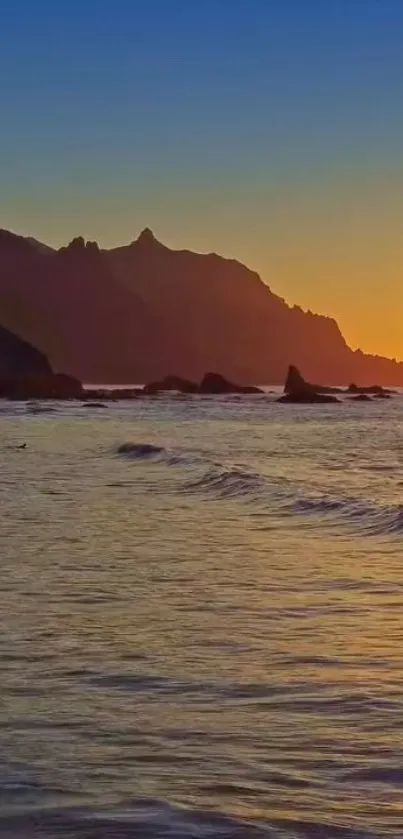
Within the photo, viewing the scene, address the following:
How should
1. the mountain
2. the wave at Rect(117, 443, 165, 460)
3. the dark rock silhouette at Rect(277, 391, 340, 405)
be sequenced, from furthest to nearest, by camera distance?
the mountain
the dark rock silhouette at Rect(277, 391, 340, 405)
the wave at Rect(117, 443, 165, 460)

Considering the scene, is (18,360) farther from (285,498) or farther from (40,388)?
(285,498)

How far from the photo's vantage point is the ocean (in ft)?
16.9

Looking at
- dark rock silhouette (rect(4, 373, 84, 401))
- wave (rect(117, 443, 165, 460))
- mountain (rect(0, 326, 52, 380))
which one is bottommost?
wave (rect(117, 443, 165, 460))

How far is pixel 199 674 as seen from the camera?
25.0ft

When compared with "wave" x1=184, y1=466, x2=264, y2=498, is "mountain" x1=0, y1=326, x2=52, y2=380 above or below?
above

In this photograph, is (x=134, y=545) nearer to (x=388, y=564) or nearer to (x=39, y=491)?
(x=388, y=564)

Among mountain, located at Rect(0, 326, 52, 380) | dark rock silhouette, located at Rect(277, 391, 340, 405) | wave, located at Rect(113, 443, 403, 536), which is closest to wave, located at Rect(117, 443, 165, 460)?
wave, located at Rect(113, 443, 403, 536)

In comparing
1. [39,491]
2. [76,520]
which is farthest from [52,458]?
[76,520]

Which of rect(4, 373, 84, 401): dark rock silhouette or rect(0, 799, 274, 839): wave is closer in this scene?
rect(0, 799, 274, 839): wave

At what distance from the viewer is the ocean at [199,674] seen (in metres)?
5.14

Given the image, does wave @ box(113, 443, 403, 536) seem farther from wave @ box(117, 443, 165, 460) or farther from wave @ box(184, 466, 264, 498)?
wave @ box(117, 443, 165, 460)

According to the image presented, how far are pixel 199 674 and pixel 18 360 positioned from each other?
15819cm

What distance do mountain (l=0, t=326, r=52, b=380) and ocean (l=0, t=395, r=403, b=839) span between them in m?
144

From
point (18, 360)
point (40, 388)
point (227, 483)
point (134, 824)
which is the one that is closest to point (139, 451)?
point (227, 483)
